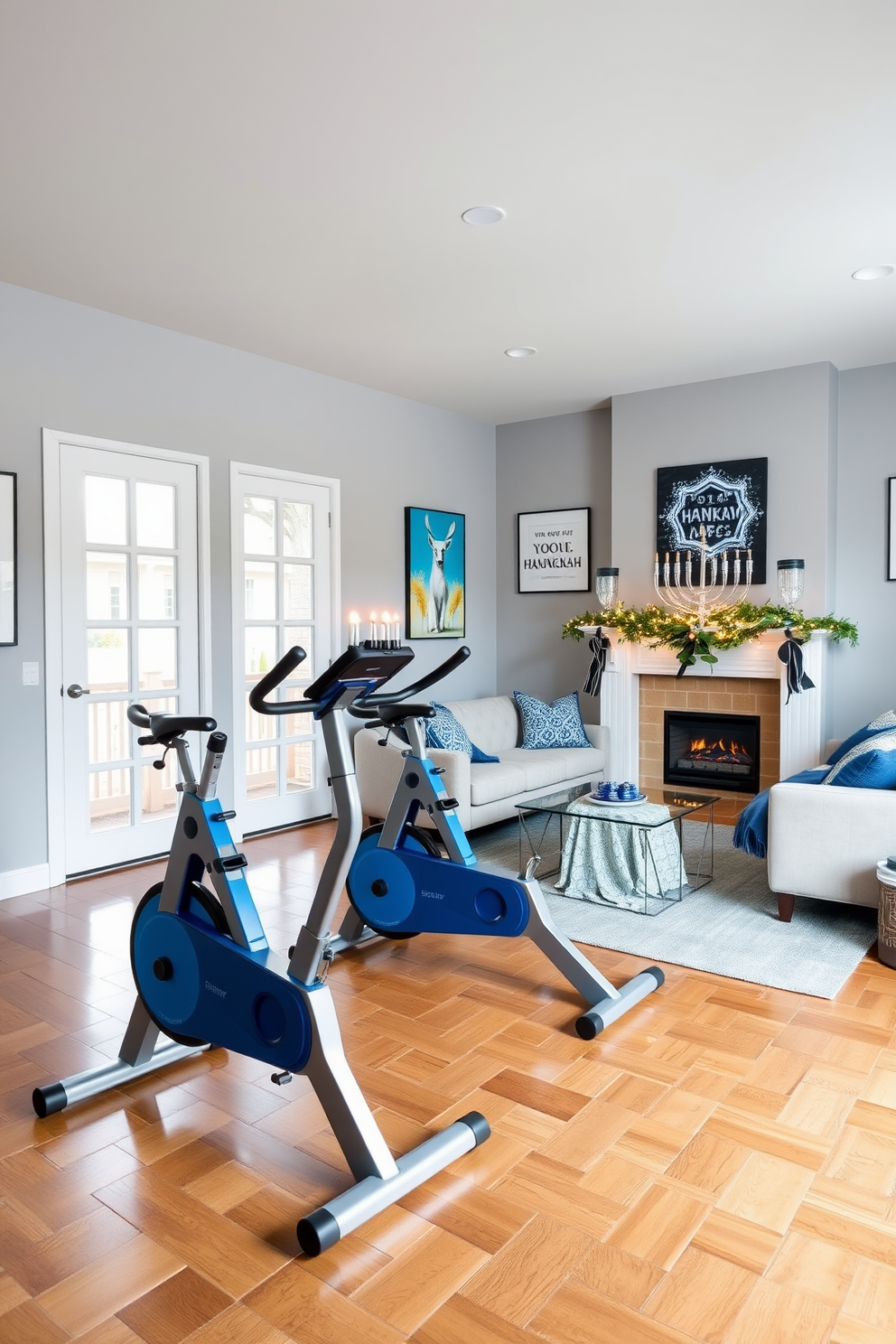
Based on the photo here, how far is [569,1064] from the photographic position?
8.55 ft

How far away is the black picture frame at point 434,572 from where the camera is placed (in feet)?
20.9

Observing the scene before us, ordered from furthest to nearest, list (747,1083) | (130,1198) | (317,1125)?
(747,1083)
(317,1125)
(130,1198)

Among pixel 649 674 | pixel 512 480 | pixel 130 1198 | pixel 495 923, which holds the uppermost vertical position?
pixel 512 480

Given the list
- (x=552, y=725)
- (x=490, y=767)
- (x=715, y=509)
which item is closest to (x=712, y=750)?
(x=552, y=725)

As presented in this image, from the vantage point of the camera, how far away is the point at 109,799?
4.63m

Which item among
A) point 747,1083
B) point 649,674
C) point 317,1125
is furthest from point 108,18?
point 649,674

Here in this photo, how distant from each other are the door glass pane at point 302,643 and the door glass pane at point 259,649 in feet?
0.32

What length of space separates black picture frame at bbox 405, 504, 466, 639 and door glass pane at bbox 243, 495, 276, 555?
120 centimetres

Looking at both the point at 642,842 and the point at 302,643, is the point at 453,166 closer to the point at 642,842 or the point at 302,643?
the point at 642,842

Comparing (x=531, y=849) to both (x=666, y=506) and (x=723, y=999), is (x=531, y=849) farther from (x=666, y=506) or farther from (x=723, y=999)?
(x=666, y=506)

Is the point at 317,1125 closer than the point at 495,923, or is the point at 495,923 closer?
the point at 317,1125

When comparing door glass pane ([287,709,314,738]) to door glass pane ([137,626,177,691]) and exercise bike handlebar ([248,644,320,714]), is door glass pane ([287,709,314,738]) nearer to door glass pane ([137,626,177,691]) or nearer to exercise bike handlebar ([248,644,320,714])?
door glass pane ([137,626,177,691])

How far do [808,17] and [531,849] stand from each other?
11.9 ft

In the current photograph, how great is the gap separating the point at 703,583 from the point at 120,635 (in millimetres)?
3559
